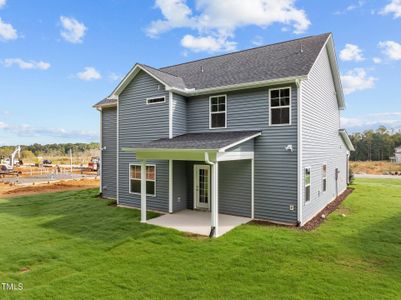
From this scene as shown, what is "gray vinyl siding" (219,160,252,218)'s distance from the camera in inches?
411

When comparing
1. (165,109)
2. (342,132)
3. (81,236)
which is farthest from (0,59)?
(342,132)

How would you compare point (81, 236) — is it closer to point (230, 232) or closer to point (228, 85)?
point (230, 232)

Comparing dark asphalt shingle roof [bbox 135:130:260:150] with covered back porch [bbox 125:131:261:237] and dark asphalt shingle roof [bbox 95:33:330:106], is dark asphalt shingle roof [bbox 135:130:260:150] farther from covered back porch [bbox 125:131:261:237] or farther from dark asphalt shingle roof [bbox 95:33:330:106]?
dark asphalt shingle roof [bbox 95:33:330:106]

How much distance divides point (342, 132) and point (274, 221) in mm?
10376

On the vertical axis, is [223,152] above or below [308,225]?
above

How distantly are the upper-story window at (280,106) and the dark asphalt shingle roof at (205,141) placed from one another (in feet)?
3.10

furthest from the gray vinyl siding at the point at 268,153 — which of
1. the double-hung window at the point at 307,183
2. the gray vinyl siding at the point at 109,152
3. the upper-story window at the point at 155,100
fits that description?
the gray vinyl siding at the point at 109,152

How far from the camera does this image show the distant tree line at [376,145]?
63.9 m

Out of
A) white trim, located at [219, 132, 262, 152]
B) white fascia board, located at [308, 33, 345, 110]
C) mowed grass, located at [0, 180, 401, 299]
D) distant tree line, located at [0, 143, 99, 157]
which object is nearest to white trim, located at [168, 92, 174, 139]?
white trim, located at [219, 132, 262, 152]

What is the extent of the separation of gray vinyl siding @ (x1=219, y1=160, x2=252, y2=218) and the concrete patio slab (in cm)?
38

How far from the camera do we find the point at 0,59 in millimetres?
18578

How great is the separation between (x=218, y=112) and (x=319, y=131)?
196 inches

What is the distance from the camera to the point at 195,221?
32.7 ft

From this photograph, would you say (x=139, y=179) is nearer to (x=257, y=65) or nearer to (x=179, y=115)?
(x=179, y=115)
